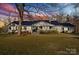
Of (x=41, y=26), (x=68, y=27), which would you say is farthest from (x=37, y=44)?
(x=68, y=27)

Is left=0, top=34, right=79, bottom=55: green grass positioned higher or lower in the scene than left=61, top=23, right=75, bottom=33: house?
lower

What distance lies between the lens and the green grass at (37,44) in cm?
181

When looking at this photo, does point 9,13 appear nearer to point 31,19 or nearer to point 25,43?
point 31,19

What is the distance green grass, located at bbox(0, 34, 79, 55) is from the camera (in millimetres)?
1814

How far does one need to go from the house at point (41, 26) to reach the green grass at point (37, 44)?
0.21 feet

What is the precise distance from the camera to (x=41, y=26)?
184cm

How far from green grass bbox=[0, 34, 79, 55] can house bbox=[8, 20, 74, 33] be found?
6cm

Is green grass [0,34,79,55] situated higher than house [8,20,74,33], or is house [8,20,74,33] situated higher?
house [8,20,74,33]

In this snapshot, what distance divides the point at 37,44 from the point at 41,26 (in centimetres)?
19

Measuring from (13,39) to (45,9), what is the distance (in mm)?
458

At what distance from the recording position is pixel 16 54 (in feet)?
5.97

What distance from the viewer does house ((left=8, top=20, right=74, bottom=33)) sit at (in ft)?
6.00

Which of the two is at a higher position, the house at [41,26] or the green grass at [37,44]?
the house at [41,26]

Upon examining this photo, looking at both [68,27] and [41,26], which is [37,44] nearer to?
[41,26]
